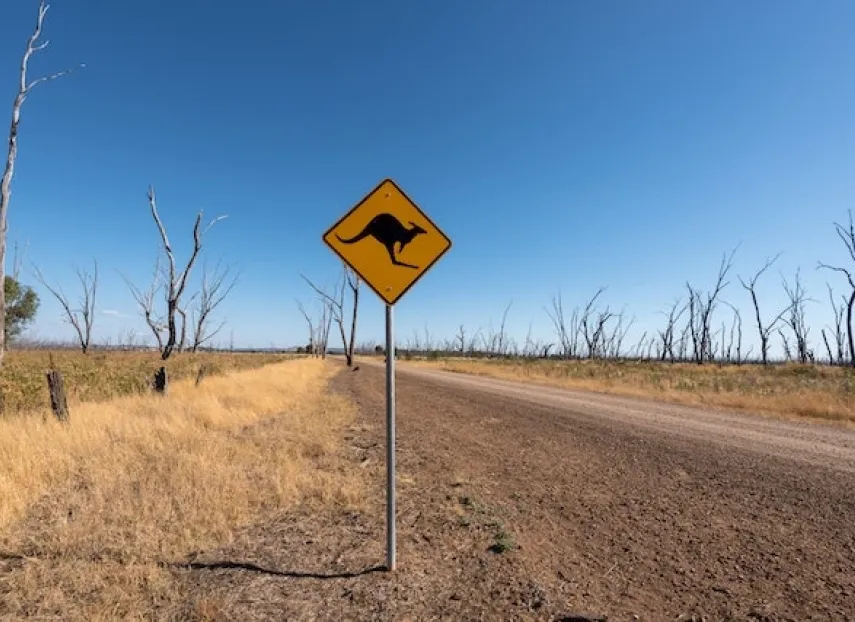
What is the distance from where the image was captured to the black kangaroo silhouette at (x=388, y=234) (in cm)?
380

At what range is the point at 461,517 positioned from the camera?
492 centimetres

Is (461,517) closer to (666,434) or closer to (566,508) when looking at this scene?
(566,508)

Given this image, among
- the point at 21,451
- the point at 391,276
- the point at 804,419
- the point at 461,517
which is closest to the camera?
the point at 391,276

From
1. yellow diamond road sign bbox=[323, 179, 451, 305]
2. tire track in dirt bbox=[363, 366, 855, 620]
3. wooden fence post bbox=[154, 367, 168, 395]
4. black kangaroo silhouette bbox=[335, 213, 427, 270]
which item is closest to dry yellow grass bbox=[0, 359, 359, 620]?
tire track in dirt bbox=[363, 366, 855, 620]

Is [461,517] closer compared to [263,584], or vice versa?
[263,584]

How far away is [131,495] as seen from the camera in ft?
16.3

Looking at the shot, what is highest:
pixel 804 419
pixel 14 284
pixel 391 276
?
pixel 14 284

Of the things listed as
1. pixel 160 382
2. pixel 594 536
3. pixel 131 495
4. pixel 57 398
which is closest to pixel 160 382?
pixel 160 382

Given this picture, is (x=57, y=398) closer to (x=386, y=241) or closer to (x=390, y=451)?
(x=390, y=451)

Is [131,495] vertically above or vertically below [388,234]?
below

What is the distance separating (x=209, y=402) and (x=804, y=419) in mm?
14549

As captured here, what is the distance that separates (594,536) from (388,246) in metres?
3.23

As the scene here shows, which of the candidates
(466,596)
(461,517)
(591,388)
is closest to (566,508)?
(461,517)

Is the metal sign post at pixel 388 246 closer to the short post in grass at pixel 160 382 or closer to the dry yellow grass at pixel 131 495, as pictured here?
the dry yellow grass at pixel 131 495
